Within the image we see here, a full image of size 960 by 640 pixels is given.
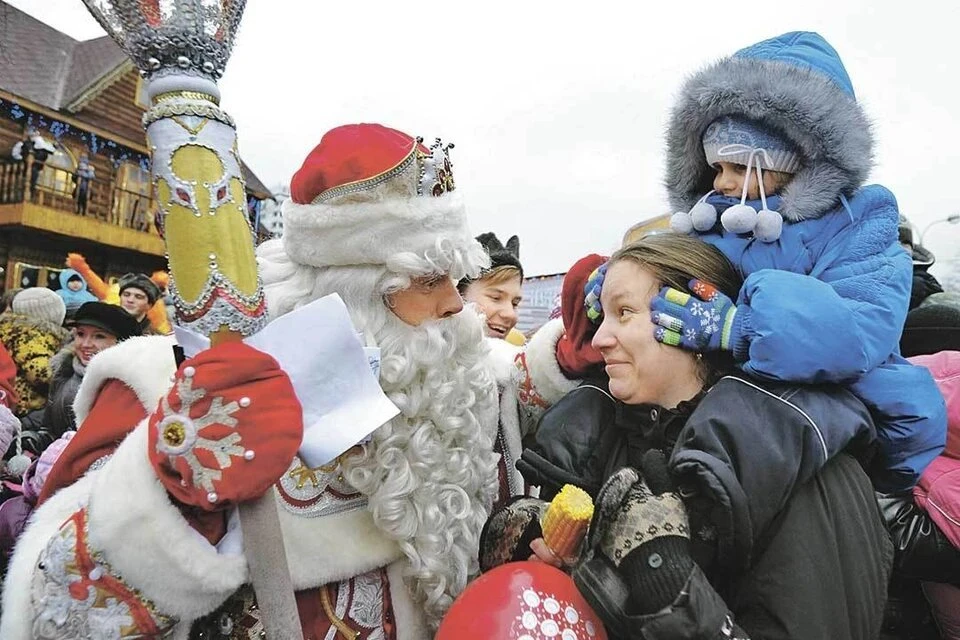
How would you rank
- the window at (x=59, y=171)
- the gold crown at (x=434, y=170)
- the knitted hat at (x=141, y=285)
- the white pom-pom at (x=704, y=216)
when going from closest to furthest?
the white pom-pom at (x=704, y=216) < the gold crown at (x=434, y=170) < the knitted hat at (x=141, y=285) < the window at (x=59, y=171)

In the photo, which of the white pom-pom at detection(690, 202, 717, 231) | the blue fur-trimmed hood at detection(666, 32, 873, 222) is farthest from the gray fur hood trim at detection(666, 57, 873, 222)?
the white pom-pom at detection(690, 202, 717, 231)

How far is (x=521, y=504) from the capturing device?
1.62 metres

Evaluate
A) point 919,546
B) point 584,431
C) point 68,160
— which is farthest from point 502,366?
point 68,160

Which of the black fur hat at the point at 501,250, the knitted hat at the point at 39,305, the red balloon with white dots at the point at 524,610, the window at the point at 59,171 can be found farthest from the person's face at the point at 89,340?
the window at the point at 59,171

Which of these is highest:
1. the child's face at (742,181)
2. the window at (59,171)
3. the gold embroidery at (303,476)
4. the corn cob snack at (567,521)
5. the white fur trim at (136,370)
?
the window at (59,171)

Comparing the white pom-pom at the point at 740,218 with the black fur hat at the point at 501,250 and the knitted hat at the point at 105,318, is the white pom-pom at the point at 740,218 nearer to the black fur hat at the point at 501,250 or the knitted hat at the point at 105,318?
the black fur hat at the point at 501,250

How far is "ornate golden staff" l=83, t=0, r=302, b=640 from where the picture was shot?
3.65 feet

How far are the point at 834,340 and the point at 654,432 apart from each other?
0.41m

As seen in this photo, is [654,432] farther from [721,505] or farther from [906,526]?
[906,526]

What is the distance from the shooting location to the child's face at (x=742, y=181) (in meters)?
1.67

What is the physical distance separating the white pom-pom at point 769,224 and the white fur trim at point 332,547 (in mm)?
1128

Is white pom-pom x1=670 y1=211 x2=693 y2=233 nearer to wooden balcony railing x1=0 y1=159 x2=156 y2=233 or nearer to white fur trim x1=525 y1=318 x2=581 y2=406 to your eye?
white fur trim x1=525 y1=318 x2=581 y2=406

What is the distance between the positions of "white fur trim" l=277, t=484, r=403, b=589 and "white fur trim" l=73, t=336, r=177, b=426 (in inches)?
14.3

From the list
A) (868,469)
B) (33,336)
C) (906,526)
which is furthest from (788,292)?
(33,336)
